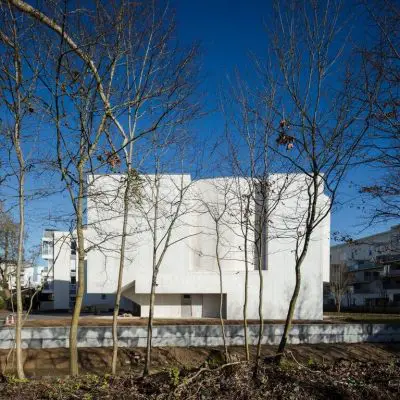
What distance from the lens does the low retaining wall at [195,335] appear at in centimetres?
2148

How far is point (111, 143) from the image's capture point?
425 inches

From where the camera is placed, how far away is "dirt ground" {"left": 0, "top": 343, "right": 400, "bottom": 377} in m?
19.8

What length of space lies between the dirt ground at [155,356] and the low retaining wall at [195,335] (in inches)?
18.0

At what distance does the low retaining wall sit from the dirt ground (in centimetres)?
46

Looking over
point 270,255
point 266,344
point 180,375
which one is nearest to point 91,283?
point 270,255

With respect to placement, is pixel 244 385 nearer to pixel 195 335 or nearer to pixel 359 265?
pixel 195 335

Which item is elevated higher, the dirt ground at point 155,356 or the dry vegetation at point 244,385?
the dry vegetation at point 244,385

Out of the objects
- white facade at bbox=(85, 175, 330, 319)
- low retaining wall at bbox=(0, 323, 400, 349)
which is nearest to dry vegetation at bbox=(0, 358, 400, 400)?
low retaining wall at bbox=(0, 323, 400, 349)

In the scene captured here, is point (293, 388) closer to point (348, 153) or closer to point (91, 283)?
point (348, 153)

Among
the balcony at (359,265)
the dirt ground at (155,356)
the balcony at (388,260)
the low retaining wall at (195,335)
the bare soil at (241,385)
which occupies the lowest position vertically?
the dirt ground at (155,356)

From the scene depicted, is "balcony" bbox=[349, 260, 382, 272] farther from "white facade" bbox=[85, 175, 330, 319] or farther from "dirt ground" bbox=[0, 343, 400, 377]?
"dirt ground" bbox=[0, 343, 400, 377]

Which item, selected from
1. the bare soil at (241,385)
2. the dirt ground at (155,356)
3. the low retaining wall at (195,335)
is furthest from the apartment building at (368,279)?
the bare soil at (241,385)

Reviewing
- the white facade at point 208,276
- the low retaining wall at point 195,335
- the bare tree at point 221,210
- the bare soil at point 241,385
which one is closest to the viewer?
the bare soil at point 241,385

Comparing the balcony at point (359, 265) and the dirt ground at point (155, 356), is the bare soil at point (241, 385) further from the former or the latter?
the balcony at point (359, 265)
